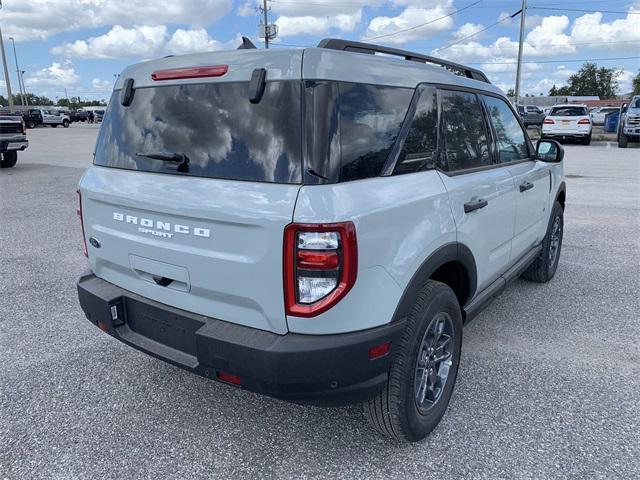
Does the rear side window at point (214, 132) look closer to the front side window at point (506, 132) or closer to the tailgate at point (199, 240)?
the tailgate at point (199, 240)

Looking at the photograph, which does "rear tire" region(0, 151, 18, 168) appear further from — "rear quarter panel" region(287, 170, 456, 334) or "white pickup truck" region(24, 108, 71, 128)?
"white pickup truck" region(24, 108, 71, 128)

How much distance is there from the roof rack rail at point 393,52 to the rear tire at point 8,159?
15541mm

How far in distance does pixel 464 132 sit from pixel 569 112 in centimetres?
2269

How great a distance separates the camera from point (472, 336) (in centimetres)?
384

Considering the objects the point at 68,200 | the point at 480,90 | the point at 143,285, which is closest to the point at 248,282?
the point at 143,285

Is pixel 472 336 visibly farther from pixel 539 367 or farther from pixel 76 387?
pixel 76 387

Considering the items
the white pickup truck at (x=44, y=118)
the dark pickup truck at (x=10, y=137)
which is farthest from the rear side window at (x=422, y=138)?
the white pickup truck at (x=44, y=118)

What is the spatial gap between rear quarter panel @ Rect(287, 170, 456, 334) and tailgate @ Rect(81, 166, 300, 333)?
0.40ft

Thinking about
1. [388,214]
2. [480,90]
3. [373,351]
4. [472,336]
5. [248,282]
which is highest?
[480,90]

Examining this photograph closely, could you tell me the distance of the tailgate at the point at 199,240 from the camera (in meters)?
2.07

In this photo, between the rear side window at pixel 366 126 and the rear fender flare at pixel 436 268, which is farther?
the rear fender flare at pixel 436 268

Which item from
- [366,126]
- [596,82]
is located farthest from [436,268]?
[596,82]

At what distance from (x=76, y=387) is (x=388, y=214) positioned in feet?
7.51

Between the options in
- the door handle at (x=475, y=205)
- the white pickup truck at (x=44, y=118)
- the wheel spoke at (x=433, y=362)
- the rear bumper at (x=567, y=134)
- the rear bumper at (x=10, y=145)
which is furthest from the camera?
the white pickup truck at (x=44, y=118)
